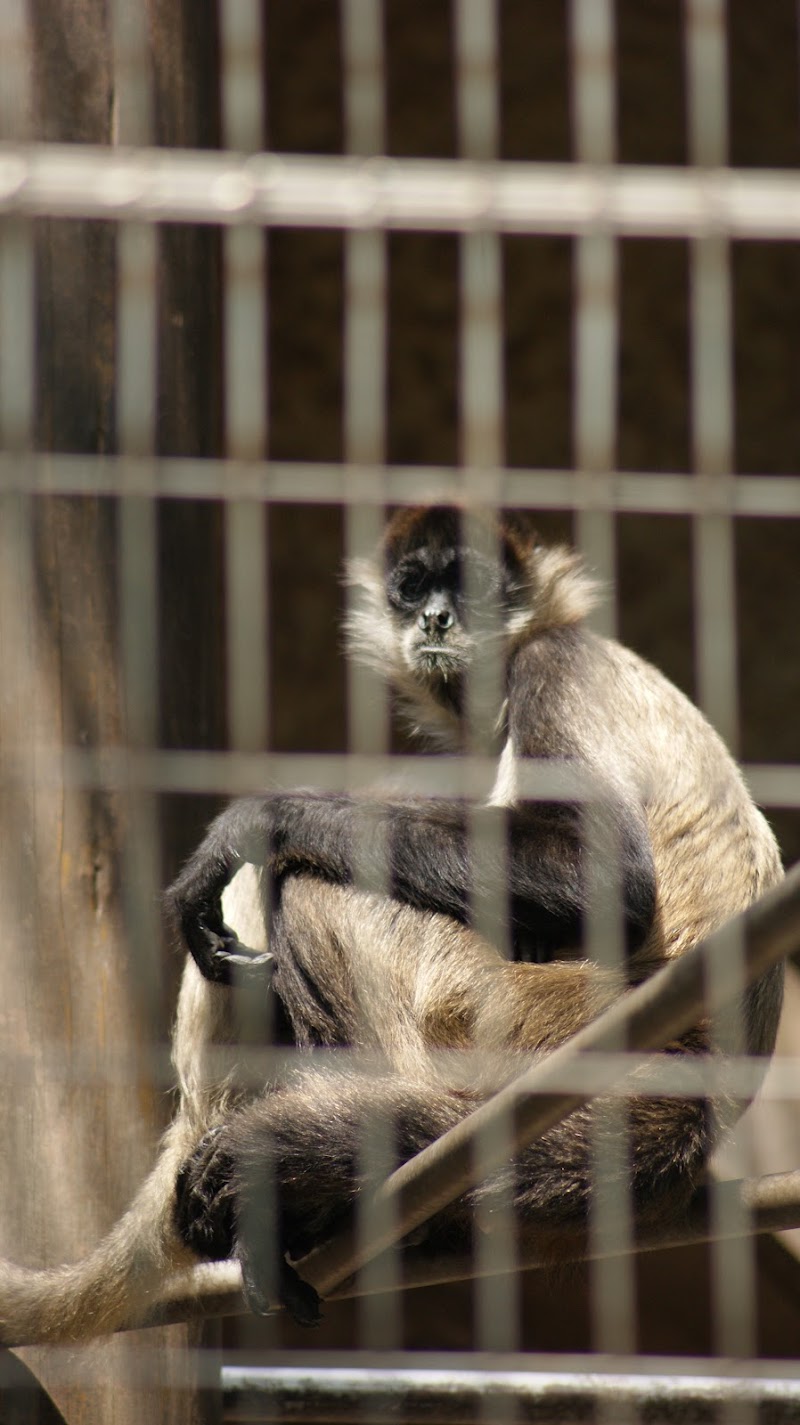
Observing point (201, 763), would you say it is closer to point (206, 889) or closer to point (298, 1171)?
point (206, 889)

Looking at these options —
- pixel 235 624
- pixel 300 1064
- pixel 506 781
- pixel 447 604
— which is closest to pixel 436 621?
pixel 447 604

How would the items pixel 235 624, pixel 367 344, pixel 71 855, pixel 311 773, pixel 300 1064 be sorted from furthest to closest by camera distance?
pixel 235 624 < pixel 311 773 < pixel 71 855 < pixel 300 1064 < pixel 367 344

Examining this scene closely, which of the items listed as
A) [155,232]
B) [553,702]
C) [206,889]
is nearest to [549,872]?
[553,702]

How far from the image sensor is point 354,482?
8.50 ft

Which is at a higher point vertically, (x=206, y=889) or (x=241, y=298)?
(x=241, y=298)

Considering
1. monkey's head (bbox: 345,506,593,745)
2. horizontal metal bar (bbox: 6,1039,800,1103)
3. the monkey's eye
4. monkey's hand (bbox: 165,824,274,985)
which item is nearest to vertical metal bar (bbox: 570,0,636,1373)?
horizontal metal bar (bbox: 6,1039,800,1103)

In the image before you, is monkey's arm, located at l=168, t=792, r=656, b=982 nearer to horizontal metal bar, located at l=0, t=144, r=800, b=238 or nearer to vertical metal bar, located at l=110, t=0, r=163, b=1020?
vertical metal bar, located at l=110, t=0, r=163, b=1020

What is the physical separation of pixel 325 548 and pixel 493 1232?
3.88 meters

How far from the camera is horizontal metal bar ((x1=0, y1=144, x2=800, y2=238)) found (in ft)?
8.68

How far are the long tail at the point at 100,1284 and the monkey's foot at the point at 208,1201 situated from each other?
0.03 metres

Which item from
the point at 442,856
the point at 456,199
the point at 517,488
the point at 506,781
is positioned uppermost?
the point at 456,199

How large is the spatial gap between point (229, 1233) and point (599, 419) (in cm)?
177

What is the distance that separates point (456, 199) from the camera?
8.84ft

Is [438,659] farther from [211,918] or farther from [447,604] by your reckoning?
[211,918]
